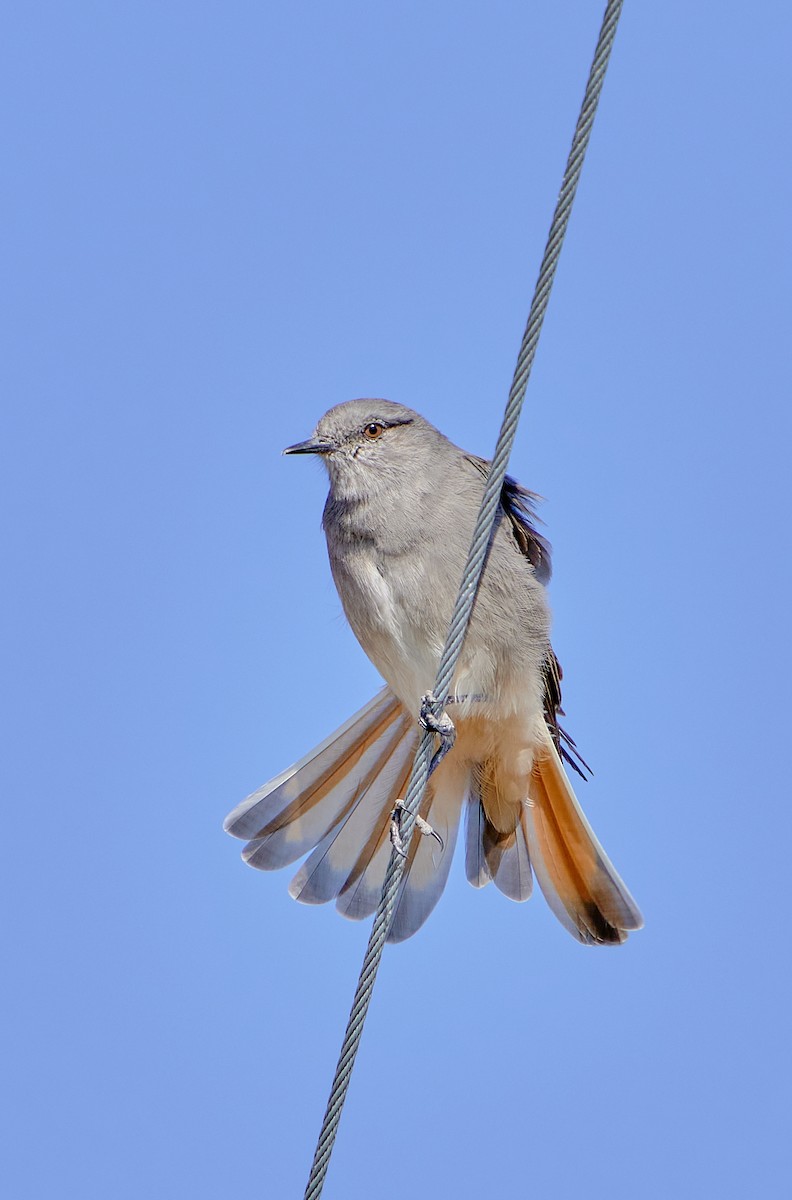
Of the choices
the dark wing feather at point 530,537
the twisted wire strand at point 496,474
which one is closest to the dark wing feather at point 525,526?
the dark wing feather at point 530,537

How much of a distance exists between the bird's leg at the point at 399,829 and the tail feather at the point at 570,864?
1.68ft

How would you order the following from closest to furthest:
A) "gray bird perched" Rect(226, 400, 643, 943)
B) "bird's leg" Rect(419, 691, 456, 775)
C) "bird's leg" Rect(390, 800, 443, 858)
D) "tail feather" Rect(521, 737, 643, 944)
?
"bird's leg" Rect(390, 800, 443, 858) → "bird's leg" Rect(419, 691, 456, 775) → "gray bird perched" Rect(226, 400, 643, 943) → "tail feather" Rect(521, 737, 643, 944)

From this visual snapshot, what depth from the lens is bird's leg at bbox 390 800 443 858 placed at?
16.4 ft

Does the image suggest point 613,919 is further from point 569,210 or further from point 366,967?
point 569,210

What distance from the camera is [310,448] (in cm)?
654

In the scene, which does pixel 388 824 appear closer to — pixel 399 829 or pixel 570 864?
Result: pixel 570 864

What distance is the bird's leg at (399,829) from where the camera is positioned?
499 cm

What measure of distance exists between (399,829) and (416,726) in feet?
5.96

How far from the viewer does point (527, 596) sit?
21.2 ft

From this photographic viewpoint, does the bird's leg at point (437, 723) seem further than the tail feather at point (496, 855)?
No

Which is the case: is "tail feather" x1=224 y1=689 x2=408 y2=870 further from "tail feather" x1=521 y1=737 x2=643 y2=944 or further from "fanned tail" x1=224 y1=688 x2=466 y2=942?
"tail feather" x1=521 y1=737 x2=643 y2=944

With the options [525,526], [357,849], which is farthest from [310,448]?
[357,849]

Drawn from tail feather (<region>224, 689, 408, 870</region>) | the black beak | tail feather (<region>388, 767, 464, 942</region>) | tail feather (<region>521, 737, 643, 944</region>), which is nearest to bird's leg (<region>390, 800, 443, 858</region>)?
tail feather (<region>388, 767, 464, 942</region>)

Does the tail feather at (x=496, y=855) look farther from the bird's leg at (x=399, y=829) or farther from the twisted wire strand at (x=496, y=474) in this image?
the twisted wire strand at (x=496, y=474)
